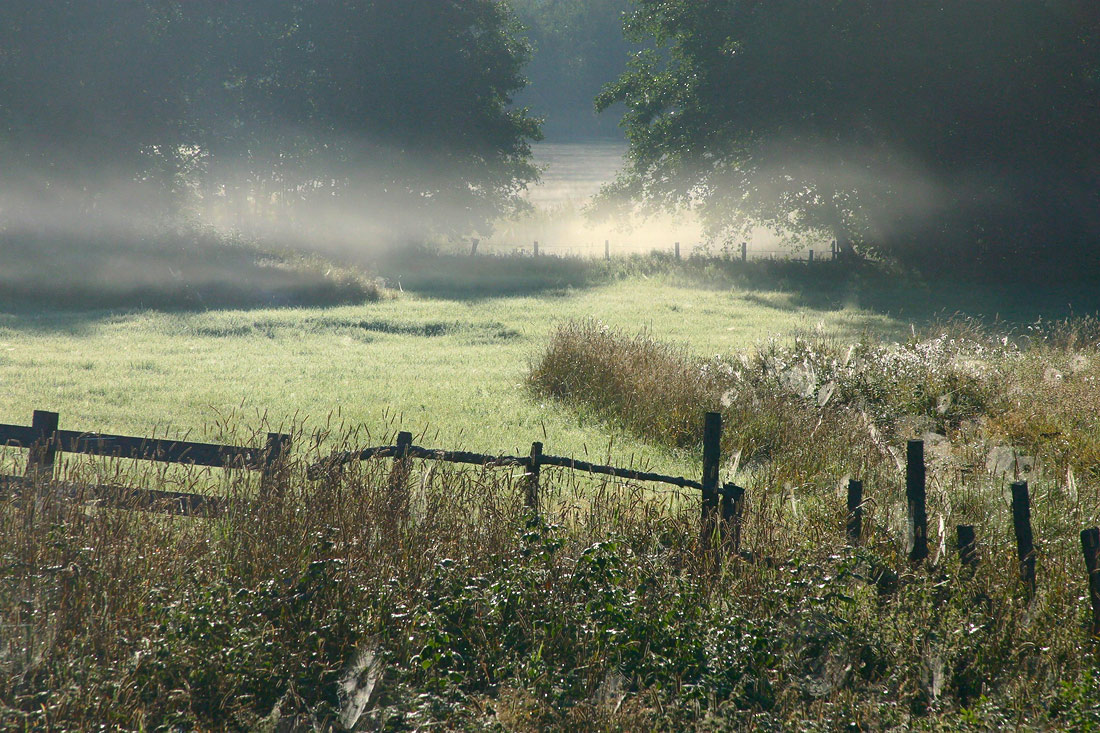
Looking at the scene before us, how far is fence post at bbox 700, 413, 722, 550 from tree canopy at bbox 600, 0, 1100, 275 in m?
28.2

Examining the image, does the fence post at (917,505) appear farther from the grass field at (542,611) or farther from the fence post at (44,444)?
the fence post at (44,444)

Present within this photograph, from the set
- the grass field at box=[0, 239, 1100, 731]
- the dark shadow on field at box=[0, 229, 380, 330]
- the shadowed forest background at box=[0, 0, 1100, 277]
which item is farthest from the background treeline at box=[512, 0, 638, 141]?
the grass field at box=[0, 239, 1100, 731]

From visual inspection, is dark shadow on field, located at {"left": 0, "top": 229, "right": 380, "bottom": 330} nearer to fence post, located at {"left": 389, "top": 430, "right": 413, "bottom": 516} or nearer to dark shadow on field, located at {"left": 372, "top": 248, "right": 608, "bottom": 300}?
dark shadow on field, located at {"left": 372, "top": 248, "right": 608, "bottom": 300}

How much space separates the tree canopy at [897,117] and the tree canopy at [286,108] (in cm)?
1229

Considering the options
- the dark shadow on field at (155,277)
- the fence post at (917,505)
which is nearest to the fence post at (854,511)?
the fence post at (917,505)

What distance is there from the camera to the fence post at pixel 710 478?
571 cm

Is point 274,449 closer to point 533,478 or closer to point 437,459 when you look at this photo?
point 437,459

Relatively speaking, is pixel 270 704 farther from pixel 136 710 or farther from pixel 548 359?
pixel 548 359

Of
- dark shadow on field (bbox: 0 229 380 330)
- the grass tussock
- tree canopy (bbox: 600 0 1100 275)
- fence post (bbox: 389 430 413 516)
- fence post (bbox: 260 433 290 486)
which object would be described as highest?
tree canopy (bbox: 600 0 1100 275)

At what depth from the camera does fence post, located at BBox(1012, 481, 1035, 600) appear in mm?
5203

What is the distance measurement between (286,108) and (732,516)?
4853 centimetres

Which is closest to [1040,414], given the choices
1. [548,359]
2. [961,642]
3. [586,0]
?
[961,642]

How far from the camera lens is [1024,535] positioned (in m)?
5.28

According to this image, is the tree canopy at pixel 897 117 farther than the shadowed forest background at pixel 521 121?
No
